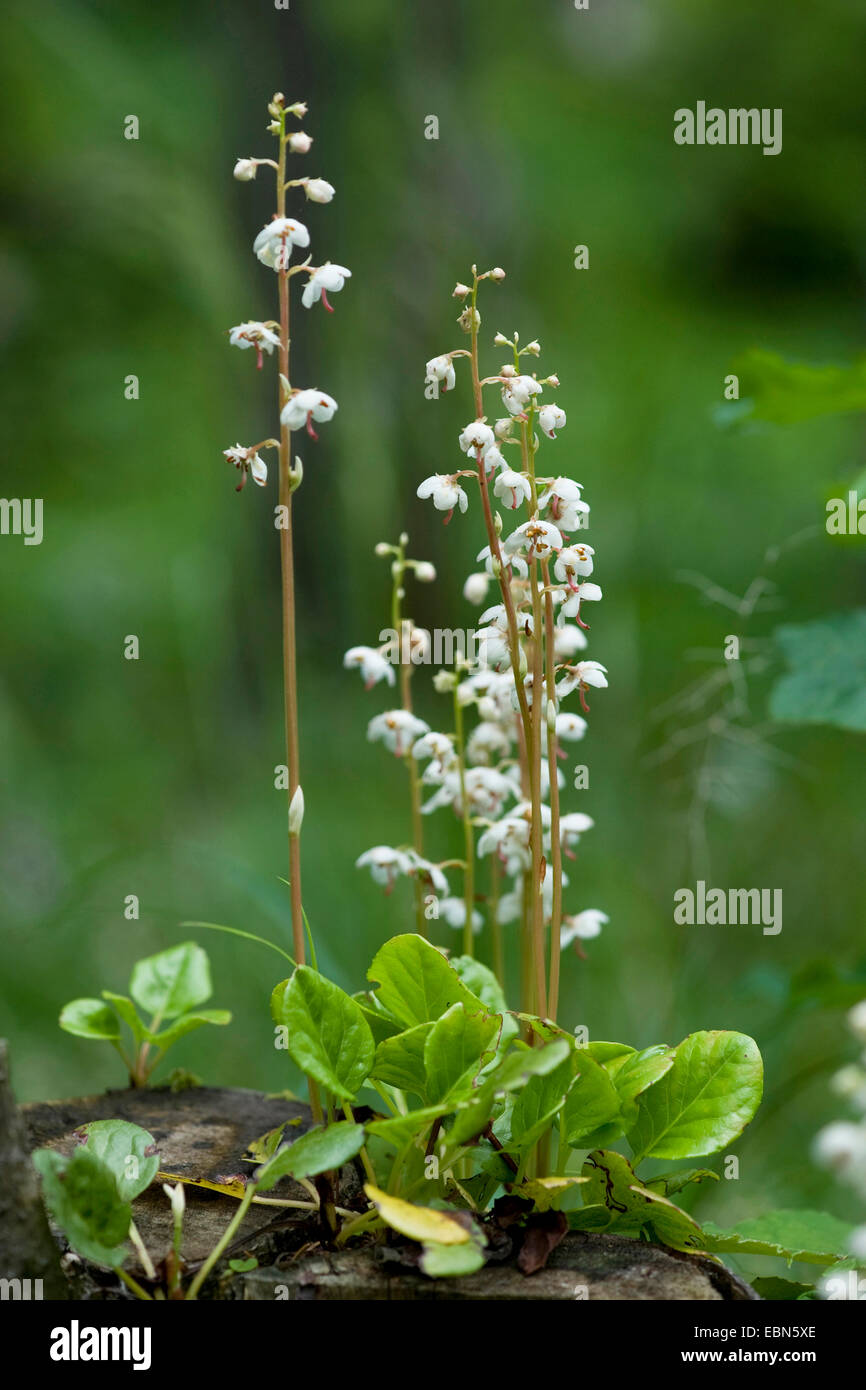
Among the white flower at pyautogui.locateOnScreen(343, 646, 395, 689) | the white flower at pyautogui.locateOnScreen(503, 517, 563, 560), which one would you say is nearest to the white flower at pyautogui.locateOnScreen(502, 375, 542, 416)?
the white flower at pyautogui.locateOnScreen(503, 517, 563, 560)

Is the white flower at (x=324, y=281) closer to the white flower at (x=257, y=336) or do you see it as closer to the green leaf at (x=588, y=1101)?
the white flower at (x=257, y=336)

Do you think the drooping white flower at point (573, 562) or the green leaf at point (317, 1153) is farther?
the drooping white flower at point (573, 562)

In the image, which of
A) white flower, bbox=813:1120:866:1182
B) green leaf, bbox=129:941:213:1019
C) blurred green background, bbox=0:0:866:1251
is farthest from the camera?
blurred green background, bbox=0:0:866:1251

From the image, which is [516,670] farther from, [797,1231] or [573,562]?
[797,1231]

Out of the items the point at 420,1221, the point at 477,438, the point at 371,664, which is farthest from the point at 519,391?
the point at 420,1221

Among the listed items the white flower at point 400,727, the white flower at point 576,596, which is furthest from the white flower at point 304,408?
the white flower at point 400,727

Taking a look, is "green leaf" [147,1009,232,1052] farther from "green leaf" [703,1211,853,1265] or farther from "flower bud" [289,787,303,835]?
"green leaf" [703,1211,853,1265]
